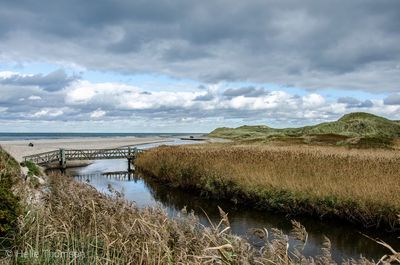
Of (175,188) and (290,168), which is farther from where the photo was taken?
(175,188)

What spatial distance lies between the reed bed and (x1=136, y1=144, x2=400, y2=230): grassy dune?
25.3 feet

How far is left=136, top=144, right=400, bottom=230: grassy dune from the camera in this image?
46.9ft

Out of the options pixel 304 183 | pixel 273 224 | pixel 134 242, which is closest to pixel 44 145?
pixel 304 183

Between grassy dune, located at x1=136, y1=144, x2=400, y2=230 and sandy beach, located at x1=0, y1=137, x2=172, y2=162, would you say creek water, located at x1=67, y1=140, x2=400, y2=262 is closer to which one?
grassy dune, located at x1=136, y1=144, x2=400, y2=230

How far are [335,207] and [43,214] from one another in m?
10.5

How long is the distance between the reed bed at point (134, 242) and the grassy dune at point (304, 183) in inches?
304

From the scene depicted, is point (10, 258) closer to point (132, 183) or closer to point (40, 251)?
point (40, 251)

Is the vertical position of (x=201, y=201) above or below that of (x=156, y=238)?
below

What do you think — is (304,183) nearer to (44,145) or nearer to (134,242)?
(134,242)

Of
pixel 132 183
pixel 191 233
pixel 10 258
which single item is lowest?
pixel 132 183

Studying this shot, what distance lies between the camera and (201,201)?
826 inches

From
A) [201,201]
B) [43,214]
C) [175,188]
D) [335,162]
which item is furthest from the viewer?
[175,188]

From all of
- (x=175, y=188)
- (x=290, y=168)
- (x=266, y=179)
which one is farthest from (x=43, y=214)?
(x=175, y=188)

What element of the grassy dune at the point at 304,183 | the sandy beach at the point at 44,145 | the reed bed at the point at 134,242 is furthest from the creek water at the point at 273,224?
the sandy beach at the point at 44,145
